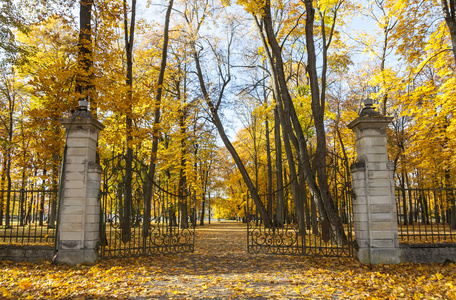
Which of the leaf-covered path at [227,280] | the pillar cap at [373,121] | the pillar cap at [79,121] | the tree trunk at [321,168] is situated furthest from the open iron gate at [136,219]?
the pillar cap at [373,121]

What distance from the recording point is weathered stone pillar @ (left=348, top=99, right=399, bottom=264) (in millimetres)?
6578

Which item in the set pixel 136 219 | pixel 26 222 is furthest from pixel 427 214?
pixel 26 222

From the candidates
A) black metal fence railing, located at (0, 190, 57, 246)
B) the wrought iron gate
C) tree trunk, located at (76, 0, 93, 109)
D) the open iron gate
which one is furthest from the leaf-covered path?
tree trunk, located at (76, 0, 93, 109)

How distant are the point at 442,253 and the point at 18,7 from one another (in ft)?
45.2

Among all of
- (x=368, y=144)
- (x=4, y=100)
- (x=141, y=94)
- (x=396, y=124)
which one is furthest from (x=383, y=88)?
(x=4, y=100)

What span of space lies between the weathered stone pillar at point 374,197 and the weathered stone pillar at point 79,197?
568 centimetres

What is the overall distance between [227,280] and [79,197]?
356 cm

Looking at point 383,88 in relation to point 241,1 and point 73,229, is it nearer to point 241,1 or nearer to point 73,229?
point 241,1

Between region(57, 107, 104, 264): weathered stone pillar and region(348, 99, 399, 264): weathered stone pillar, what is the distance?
18.6 feet

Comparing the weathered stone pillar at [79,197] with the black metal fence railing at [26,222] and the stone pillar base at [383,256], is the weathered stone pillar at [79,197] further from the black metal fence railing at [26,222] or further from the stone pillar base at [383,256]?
the stone pillar base at [383,256]

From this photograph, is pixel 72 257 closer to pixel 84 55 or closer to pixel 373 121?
pixel 84 55

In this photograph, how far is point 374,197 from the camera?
21.9 ft

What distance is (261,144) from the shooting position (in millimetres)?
30172

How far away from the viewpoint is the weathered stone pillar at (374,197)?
658cm
